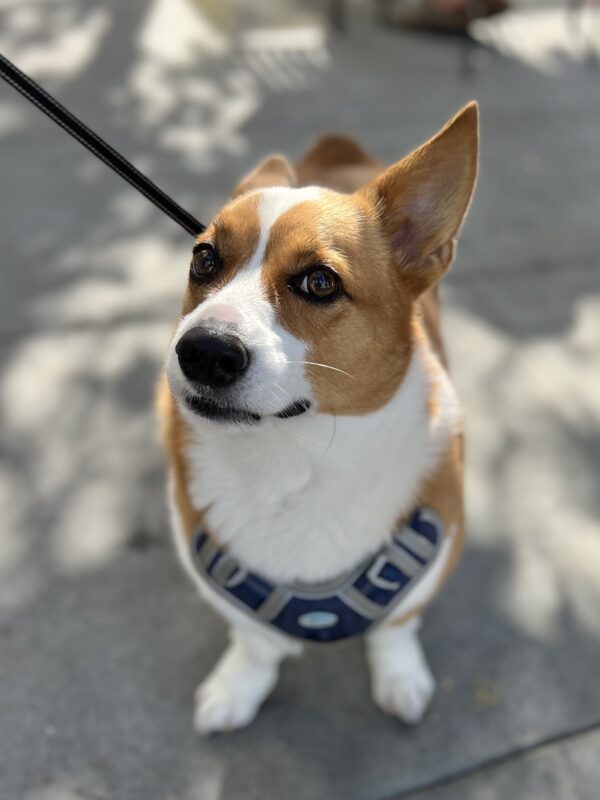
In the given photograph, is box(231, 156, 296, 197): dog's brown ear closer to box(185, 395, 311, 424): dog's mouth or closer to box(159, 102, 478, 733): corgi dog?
box(159, 102, 478, 733): corgi dog

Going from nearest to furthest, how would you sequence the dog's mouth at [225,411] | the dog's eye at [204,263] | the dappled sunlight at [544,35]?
the dog's mouth at [225,411] → the dog's eye at [204,263] → the dappled sunlight at [544,35]

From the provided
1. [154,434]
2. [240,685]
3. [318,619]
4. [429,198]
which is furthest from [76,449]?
[429,198]

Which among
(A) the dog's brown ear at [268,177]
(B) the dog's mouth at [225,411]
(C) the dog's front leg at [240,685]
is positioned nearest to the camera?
(B) the dog's mouth at [225,411]

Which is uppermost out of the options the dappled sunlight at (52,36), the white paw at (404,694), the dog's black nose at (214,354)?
the dog's black nose at (214,354)

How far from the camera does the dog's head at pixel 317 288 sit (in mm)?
1603

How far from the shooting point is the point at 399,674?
93.9 inches

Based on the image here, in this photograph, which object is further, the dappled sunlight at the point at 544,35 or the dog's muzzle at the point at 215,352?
the dappled sunlight at the point at 544,35

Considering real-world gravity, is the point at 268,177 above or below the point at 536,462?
above

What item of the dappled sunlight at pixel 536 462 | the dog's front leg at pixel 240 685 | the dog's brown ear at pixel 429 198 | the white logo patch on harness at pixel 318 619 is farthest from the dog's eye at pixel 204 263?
the dappled sunlight at pixel 536 462

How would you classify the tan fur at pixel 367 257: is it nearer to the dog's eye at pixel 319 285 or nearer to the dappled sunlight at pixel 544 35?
the dog's eye at pixel 319 285

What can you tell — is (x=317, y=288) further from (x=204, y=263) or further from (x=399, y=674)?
(x=399, y=674)

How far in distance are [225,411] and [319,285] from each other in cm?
35

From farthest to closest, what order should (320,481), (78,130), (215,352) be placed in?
1. (320,481)
2. (78,130)
3. (215,352)

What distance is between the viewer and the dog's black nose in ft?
5.05
